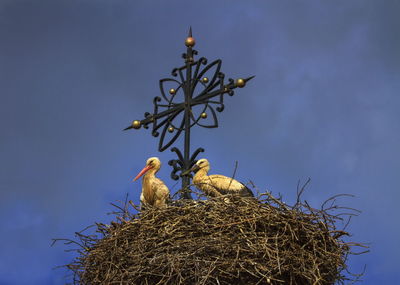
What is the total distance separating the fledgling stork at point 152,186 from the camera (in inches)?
251

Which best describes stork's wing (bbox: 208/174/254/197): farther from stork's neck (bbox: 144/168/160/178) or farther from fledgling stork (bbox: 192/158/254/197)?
stork's neck (bbox: 144/168/160/178)

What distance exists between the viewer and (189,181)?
20.5 ft

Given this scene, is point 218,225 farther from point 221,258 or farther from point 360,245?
point 360,245

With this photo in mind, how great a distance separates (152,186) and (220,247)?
1491mm

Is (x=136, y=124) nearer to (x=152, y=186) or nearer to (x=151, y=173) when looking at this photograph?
(x=151, y=173)

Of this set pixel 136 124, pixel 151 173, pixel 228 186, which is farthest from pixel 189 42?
pixel 228 186

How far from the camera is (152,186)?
21.2 ft

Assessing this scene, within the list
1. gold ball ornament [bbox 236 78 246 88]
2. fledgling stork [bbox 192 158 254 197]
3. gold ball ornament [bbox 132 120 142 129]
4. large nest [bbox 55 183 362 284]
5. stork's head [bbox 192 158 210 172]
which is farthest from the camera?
gold ball ornament [bbox 132 120 142 129]

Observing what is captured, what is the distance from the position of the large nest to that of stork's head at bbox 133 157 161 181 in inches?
39.2

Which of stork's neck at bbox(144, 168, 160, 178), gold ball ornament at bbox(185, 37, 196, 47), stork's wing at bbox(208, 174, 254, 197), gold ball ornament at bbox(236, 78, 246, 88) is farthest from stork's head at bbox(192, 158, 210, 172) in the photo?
gold ball ornament at bbox(185, 37, 196, 47)

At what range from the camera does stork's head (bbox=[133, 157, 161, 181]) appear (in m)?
6.66

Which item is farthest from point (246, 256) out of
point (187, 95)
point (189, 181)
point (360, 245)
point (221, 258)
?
point (187, 95)

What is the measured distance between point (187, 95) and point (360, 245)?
2065 mm

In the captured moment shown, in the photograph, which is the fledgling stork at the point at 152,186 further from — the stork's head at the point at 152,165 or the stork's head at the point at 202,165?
the stork's head at the point at 202,165
